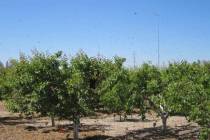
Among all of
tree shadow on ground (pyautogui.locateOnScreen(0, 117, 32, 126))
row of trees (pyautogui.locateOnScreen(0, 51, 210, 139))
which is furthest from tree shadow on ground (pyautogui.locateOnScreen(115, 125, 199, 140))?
tree shadow on ground (pyautogui.locateOnScreen(0, 117, 32, 126))

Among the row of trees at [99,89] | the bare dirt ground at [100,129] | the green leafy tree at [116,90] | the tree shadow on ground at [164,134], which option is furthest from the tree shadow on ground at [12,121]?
the tree shadow on ground at [164,134]

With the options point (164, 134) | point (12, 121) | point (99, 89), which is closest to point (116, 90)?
point (99, 89)

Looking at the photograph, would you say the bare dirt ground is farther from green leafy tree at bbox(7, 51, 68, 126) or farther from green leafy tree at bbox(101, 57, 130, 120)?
green leafy tree at bbox(7, 51, 68, 126)

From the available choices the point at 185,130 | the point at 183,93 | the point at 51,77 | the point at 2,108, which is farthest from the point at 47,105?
the point at 2,108

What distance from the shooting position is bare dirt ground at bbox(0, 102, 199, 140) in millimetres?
24609

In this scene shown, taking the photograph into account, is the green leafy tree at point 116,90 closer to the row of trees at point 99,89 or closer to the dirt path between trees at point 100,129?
the row of trees at point 99,89

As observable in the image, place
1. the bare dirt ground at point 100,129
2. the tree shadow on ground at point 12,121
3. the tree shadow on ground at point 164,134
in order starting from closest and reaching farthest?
the tree shadow on ground at point 164,134, the bare dirt ground at point 100,129, the tree shadow on ground at point 12,121

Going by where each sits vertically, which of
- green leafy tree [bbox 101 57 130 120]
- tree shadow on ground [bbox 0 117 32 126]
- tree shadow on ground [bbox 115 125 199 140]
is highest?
green leafy tree [bbox 101 57 130 120]

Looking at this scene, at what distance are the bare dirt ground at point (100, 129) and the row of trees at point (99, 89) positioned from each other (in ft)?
5.16

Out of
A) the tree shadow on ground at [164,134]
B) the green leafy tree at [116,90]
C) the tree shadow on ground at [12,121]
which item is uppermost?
the green leafy tree at [116,90]

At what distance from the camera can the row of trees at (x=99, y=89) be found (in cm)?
1783

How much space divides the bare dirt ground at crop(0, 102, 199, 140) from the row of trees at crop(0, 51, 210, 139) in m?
1.57

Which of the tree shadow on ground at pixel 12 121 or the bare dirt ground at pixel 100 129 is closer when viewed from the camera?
the bare dirt ground at pixel 100 129

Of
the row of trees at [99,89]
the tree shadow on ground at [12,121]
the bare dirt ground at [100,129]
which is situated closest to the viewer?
the row of trees at [99,89]
